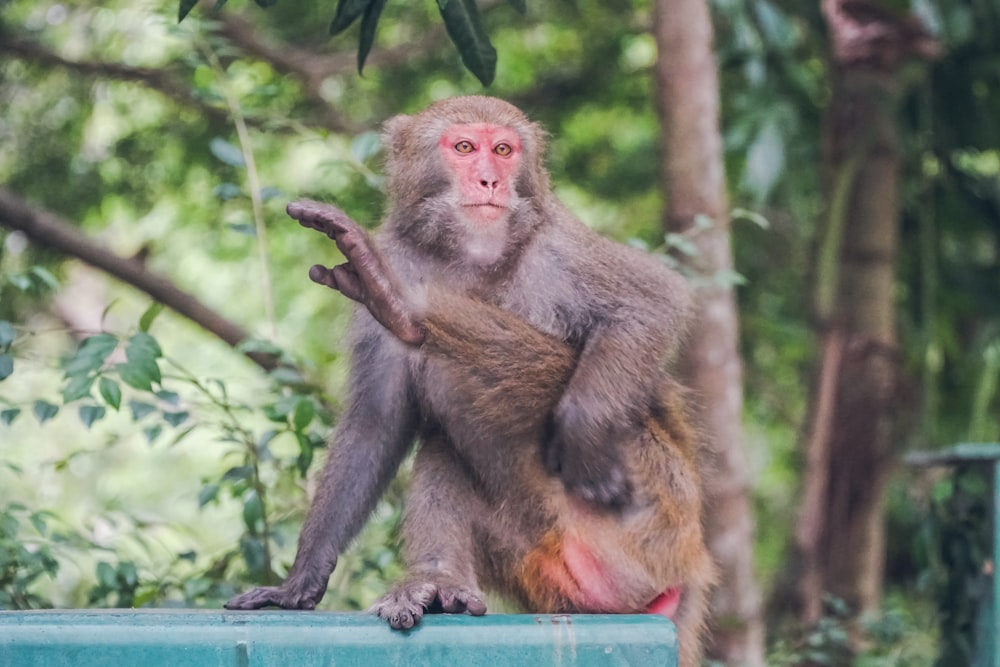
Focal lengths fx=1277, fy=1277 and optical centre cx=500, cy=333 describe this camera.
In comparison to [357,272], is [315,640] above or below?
below

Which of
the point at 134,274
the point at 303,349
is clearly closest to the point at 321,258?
the point at 303,349

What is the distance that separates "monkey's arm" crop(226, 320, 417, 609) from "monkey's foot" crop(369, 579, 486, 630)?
1.51ft

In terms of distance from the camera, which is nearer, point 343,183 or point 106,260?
point 106,260

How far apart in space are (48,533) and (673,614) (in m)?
2.14

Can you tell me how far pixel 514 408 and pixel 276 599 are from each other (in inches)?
31.0

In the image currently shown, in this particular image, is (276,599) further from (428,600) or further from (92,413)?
(92,413)

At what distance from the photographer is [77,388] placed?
3506 mm

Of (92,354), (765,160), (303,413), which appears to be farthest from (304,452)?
(765,160)

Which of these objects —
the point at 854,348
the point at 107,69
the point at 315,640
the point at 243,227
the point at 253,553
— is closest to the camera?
the point at 315,640

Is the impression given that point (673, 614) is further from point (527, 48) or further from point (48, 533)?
point (527, 48)

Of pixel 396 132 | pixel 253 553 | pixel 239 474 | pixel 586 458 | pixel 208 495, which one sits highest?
pixel 396 132

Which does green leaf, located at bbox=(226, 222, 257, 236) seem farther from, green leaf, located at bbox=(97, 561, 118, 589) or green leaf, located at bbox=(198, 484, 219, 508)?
green leaf, located at bbox=(97, 561, 118, 589)

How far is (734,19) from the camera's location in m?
5.05

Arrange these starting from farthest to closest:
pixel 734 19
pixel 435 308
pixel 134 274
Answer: pixel 134 274, pixel 734 19, pixel 435 308
